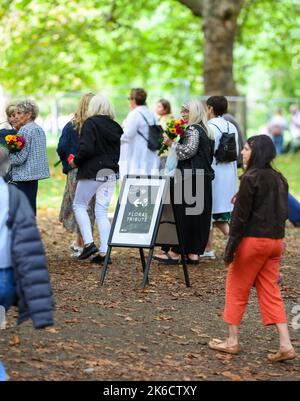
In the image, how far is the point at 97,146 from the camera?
10922 millimetres

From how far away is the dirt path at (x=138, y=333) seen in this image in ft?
23.2

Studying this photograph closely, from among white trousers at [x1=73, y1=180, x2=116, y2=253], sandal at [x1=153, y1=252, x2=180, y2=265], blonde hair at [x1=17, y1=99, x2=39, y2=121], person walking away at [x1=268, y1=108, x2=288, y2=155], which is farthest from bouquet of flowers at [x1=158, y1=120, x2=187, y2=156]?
person walking away at [x1=268, y1=108, x2=288, y2=155]

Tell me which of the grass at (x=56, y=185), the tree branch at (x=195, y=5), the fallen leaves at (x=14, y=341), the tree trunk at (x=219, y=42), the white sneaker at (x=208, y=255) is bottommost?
the grass at (x=56, y=185)

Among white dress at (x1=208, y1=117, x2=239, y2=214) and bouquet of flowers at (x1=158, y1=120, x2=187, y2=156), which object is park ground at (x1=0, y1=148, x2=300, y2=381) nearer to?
white dress at (x1=208, y1=117, x2=239, y2=214)

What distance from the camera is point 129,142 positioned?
15.3 meters

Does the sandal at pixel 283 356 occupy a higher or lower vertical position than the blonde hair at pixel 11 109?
lower

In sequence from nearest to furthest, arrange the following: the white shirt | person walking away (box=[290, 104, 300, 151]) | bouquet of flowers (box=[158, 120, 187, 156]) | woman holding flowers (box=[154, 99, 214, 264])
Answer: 1. the white shirt
2. bouquet of flowers (box=[158, 120, 187, 156])
3. woman holding flowers (box=[154, 99, 214, 264])
4. person walking away (box=[290, 104, 300, 151])

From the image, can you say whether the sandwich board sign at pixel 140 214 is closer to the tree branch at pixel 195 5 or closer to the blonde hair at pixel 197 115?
the blonde hair at pixel 197 115

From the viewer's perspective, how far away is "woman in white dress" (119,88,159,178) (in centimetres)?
1453

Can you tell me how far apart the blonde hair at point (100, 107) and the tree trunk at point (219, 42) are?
14364mm

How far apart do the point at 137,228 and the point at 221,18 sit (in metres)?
15.8

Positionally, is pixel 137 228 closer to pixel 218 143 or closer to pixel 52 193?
pixel 218 143

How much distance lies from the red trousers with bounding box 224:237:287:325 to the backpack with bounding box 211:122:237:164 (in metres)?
4.25

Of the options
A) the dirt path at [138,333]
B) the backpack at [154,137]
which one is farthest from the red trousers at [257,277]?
the backpack at [154,137]
